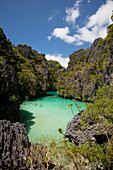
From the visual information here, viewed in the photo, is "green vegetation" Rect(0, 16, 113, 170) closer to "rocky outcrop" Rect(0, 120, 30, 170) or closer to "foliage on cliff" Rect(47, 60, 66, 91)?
"rocky outcrop" Rect(0, 120, 30, 170)

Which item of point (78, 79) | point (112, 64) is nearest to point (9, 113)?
point (112, 64)

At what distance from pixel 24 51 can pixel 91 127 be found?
2106 inches

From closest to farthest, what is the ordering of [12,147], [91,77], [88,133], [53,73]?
[12,147] < [88,133] < [91,77] < [53,73]

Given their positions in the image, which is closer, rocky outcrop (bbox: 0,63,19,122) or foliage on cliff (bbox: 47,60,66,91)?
rocky outcrop (bbox: 0,63,19,122)

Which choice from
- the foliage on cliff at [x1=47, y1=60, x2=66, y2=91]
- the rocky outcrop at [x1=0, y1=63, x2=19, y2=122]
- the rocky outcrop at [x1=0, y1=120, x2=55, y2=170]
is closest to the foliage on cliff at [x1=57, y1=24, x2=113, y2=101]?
the rocky outcrop at [x1=0, y1=63, x2=19, y2=122]

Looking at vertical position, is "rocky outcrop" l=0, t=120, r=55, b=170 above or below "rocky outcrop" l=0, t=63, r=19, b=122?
below

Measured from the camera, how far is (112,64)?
14.5 metres

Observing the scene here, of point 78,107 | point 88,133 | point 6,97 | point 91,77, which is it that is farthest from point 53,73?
point 88,133

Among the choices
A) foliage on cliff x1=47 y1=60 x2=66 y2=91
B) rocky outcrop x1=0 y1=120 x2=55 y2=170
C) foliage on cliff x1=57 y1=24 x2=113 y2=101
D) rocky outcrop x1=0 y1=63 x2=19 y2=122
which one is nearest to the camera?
rocky outcrop x1=0 y1=120 x2=55 y2=170

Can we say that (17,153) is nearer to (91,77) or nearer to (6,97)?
(6,97)

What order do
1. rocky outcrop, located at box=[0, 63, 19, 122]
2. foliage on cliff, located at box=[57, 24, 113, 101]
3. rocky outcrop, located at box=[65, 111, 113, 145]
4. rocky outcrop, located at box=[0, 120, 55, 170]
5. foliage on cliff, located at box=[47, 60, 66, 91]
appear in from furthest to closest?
foliage on cliff, located at box=[47, 60, 66, 91], foliage on cliff, located at box=[57, 24, 113, 101], rocky outcrop, located at box=[0, 63, 19, 122], rocky outcrop, located at box=[65, 111, 113, 145], rocky outcrop, located at box=[0, 120, 55, 170]

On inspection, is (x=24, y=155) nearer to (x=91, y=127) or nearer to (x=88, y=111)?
(x=91, y=127)

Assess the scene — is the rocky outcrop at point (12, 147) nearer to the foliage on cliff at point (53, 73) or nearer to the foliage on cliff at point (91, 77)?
the foliage on cliff at point (91, 77)

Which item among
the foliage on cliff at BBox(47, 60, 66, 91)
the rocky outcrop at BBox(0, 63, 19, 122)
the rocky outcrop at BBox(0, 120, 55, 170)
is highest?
the foliage on cliff at BBox(47, 60, 66, 91)
